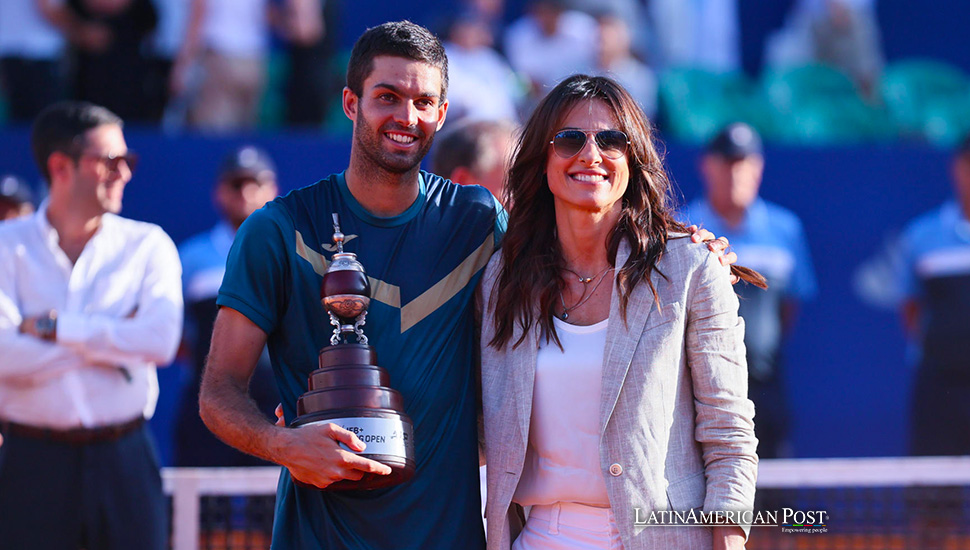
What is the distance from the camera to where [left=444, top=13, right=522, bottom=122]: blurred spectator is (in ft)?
29.6

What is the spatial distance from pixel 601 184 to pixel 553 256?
0.93ft

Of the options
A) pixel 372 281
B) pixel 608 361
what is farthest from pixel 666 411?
pixel 372 281

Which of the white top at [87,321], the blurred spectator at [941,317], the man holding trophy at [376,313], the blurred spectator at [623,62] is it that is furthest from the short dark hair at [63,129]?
the blurred spectator at [941,317]

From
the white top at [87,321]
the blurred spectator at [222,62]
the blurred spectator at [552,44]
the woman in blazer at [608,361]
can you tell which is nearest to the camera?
the woman in blazer at [608,361]

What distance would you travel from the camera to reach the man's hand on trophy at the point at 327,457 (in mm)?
2998

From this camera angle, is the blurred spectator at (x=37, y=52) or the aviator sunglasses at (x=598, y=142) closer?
the aviator sunglasses at (x=598, y=142)

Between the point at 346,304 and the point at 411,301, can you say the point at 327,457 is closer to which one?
the point at 346,304

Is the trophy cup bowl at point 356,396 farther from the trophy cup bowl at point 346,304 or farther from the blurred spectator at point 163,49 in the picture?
the blurred spectator at point 163,49

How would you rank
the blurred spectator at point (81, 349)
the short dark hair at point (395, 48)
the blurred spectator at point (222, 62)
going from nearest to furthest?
the short dark hair at point (395, 48) → the blurred spectator at point (81, 349) → the blurred spectator at point (222, 62)

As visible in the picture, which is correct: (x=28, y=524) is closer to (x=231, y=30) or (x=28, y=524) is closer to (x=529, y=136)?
(x=529, y=136)

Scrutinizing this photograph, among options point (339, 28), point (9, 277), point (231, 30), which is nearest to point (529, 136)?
point (9, 277)

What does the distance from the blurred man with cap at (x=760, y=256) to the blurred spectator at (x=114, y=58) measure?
4464 millimetres

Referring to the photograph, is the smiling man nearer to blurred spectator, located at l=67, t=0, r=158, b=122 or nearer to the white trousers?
the white trousers

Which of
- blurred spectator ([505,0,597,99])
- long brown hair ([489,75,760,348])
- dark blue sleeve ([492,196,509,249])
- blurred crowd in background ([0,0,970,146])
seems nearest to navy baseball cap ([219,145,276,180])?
blurred crowd in background ([0,0,970,146])
